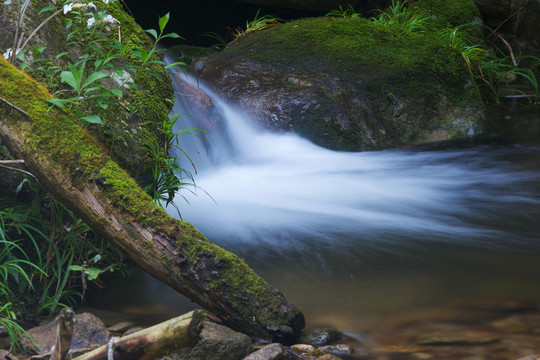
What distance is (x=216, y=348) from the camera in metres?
2.12

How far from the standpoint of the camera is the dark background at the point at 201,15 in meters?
9.12

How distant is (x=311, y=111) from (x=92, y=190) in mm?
3489

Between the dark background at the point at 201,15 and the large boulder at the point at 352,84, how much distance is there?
2.98m

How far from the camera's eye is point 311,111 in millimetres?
5547

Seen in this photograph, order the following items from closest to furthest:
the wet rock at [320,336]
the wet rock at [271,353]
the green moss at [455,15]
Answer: the wet rock at [271,353] < the wet rock at [320,336] < the green moss at [455,15]

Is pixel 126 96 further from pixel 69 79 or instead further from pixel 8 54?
pixel 69 79

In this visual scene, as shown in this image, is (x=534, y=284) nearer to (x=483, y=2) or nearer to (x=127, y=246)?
(x=127, y=246)

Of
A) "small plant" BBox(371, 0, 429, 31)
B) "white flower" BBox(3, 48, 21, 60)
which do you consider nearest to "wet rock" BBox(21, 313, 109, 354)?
"white flower" BBox(3, 48, 21, 60)

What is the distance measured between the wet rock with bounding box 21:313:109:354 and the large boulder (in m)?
3.49

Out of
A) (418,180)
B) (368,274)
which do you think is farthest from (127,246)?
(418,180)

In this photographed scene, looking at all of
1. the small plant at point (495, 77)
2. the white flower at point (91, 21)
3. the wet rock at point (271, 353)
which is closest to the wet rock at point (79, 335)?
the wet rock at point (271, 353)

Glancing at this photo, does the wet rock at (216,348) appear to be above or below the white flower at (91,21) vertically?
below

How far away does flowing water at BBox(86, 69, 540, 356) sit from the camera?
279 cm

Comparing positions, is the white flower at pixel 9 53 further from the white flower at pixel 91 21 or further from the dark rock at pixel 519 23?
the dark rock at pixel 519 23
